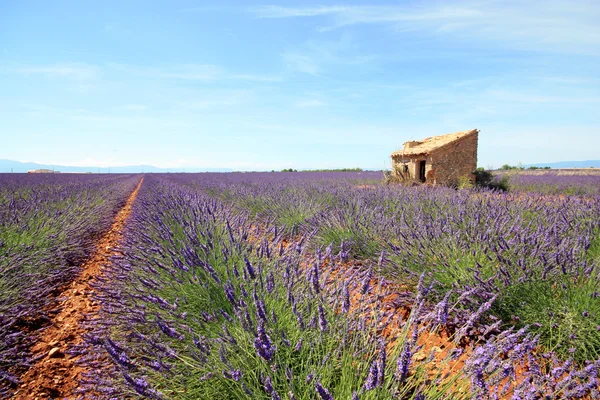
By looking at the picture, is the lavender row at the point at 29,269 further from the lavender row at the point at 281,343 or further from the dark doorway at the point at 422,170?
the dark doorway at the point at 422,170

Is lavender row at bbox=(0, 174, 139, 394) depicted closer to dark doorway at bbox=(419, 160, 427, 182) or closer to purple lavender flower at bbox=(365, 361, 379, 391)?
purple lavender flower at bbox=(365, 361, 379, 391)

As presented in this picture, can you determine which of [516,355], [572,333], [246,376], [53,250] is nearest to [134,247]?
[53,250]

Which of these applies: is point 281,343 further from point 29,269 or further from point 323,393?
point 29,269

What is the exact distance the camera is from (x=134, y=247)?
111 inches

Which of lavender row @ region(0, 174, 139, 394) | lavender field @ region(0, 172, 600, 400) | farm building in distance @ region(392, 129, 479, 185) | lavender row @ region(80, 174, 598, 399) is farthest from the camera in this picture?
farm building in distance @ region(392, 129, 479, 185)

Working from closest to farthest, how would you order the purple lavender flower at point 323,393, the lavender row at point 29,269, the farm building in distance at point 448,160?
the purple lavender flower at point 323,393 → the lavender row at point 29,269 → the farm building in distance at point 448,160

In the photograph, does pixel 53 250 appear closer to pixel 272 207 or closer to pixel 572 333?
pixel 272 207

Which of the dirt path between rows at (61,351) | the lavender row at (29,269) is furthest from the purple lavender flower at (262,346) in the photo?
the lavender row at (29,269)

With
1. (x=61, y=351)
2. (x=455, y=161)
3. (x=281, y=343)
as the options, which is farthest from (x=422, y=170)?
(x=61, y=351)

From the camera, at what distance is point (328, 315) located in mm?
1561

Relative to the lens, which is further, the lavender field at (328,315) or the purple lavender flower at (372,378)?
the lavender field at (328,315)

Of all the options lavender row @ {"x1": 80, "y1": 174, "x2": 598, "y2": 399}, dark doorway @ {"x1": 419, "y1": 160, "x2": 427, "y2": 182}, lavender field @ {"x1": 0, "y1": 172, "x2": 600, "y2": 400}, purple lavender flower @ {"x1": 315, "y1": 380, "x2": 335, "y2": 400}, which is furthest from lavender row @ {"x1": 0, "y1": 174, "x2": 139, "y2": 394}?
dark doorway @ {"x1": 419, "y1": 160, "x2": 427, "y2": 182}

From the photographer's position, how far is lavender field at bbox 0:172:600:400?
1183mm

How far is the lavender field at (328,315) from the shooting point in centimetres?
118
